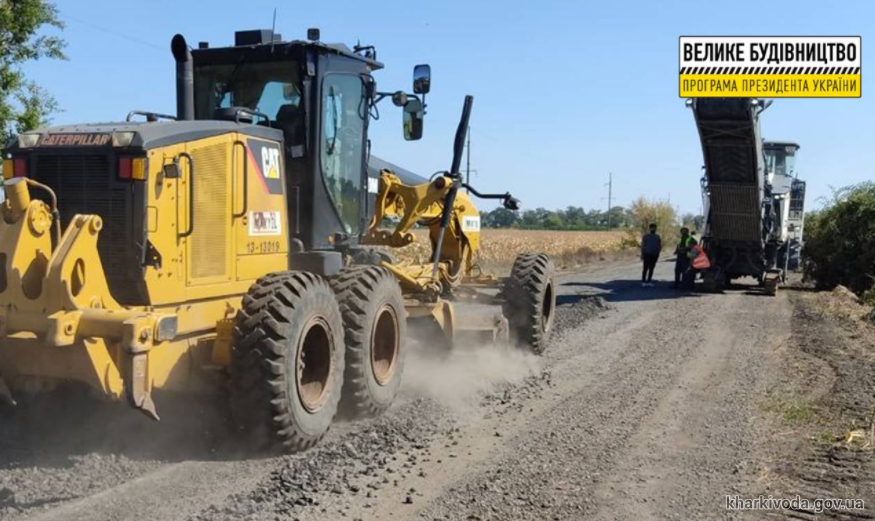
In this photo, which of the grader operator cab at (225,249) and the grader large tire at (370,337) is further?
the grader large tire at (370,337)

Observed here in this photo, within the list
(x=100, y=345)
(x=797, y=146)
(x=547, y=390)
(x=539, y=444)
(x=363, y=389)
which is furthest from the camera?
(x=797, y=146)

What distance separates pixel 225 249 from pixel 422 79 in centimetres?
292

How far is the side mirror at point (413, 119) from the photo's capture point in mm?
8375

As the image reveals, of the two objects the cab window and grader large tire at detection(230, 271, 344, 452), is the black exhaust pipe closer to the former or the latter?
the cab window

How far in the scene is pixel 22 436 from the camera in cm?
611

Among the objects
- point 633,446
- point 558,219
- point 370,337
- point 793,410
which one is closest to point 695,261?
point 793,410

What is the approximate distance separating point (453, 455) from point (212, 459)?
65.9 inches

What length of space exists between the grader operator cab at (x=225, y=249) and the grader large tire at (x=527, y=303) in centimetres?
208

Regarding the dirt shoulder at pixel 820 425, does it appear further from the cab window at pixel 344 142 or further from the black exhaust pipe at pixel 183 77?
the black exhaust pipe at pixel 183 77

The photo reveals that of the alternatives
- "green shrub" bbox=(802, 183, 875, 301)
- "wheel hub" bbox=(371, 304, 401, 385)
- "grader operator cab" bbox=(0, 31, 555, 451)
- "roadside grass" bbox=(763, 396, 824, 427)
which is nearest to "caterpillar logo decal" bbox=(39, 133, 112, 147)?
"grader operator cab" bbox=(0, 31, 555, 451)

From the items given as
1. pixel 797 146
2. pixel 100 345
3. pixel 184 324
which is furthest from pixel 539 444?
pixel 797 146

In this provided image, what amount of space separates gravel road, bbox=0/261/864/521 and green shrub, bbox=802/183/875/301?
13.3 metres

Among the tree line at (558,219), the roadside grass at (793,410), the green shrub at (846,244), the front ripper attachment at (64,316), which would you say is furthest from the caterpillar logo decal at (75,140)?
the tree line at (558,219)

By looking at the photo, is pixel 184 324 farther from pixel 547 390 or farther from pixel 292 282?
pixel 547 390
